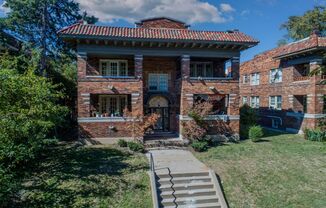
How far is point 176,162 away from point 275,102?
55.3 ft

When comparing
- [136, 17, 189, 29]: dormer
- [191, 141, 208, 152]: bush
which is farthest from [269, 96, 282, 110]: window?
[191, 141, 208, 152]: bush

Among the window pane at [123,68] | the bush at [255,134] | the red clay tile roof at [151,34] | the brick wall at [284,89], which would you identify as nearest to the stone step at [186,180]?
the bush at [255,134]

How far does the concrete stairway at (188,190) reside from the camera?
11359mm

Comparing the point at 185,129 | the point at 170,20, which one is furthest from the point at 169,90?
the point at 170,20

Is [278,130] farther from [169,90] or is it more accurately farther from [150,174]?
[150,174]

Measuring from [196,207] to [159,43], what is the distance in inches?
461

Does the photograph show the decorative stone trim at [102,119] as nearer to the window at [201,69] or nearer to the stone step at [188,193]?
the window at [201,69]

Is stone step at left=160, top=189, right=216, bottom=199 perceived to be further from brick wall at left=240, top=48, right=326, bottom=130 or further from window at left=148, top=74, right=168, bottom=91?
brick wall at left=240, top=48, right=326, bottom=130

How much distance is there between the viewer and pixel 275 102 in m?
27.2

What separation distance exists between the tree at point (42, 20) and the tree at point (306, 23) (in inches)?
1139

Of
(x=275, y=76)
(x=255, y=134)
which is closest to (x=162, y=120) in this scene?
(x=255, y=134)

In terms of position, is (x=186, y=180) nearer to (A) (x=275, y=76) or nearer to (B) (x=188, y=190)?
(B) (x=188, y=190)

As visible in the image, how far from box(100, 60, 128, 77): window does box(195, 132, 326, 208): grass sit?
8920mm

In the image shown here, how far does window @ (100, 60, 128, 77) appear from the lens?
20531 mm
